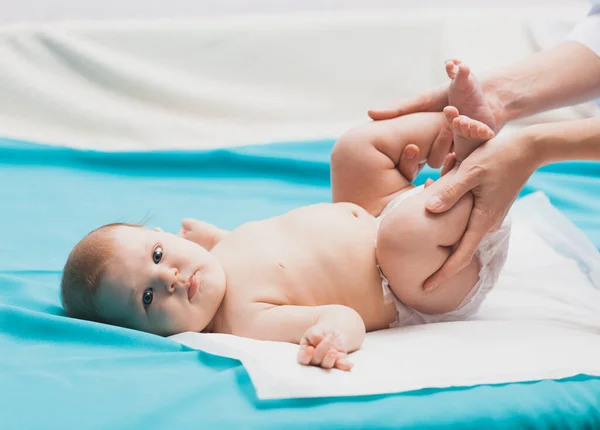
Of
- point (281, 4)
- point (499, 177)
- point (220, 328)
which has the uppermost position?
point (281, 4)

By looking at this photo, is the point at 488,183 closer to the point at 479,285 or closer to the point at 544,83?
the point at 479,285

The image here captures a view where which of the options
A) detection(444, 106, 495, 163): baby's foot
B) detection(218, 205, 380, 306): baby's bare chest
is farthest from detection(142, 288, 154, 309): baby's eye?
detection(444, 106, 495, 163): baby's foot

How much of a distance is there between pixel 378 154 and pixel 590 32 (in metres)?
0.56

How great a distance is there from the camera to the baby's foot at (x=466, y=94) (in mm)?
1344

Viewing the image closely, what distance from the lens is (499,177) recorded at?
120 centimetres

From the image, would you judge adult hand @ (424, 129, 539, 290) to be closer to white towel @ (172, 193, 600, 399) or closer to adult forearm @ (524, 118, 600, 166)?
adult forearm @ (524, 118, 600, 166)

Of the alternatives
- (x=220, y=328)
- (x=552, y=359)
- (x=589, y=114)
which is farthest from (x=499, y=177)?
(x=589, y=114)

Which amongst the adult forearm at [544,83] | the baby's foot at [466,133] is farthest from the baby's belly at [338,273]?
the adult forearm at [544,83]

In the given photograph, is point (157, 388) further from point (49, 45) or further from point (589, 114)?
point (589, 114)

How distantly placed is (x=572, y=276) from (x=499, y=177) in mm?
456

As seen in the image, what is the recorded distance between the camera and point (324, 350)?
1.07 m

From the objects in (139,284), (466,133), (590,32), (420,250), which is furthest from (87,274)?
(590,32)

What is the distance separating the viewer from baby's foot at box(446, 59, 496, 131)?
4.41ft

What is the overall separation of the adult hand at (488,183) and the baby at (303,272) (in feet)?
0.07
